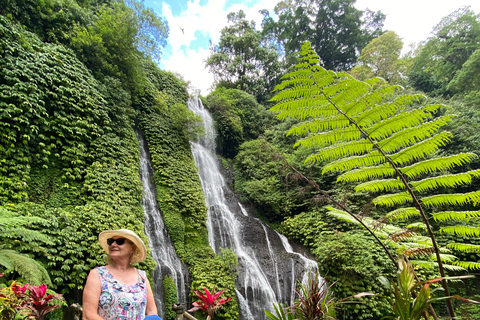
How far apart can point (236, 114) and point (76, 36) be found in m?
9.95

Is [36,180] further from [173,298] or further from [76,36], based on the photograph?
[76,36]

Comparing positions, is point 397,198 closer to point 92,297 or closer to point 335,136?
point 335,136

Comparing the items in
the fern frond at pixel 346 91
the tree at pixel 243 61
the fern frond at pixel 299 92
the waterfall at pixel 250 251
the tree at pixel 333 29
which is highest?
the tree at pixel 333 29

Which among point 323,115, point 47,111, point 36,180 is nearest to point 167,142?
point 47,111

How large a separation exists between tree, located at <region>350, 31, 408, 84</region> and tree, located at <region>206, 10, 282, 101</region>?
802cm

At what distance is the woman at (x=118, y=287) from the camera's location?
1.74 metres

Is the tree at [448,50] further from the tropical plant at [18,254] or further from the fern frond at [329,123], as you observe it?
the tropical plant at [18,254]

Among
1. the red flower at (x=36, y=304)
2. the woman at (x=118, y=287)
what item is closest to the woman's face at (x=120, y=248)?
the woman at (x=118, y=287)

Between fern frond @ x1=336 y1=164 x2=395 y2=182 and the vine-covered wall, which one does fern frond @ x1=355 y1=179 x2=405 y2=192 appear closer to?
fern frond @ x1=336 y1=164 x2=395 y2=182

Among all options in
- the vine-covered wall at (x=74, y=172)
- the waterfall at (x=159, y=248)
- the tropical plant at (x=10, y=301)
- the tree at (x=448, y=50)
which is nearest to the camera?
the tropical plant at (x=10, y=301)

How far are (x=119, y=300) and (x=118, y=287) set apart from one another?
3.8 inches

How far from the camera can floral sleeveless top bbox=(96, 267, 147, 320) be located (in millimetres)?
1759

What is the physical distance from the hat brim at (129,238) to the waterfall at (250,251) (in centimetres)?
465

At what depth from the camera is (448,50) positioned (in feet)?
58.0
